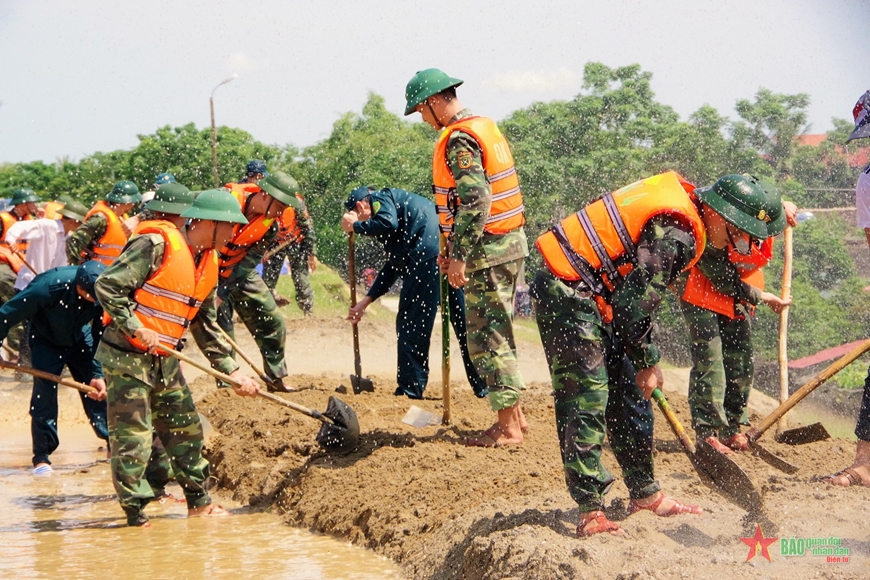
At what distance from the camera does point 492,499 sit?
5031mm

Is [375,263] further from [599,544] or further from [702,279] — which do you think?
[599,544]

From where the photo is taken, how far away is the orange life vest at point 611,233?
4109 mm

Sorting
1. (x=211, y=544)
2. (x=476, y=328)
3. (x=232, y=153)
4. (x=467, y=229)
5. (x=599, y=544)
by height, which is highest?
Answer: (x=232, y=153)

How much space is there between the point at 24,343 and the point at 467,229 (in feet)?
24.0

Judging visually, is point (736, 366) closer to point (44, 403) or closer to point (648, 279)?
point (648, 279)

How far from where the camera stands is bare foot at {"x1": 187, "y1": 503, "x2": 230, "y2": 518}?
6102 millimetres

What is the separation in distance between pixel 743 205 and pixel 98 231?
267 inches

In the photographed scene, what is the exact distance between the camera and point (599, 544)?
3943 millimetres

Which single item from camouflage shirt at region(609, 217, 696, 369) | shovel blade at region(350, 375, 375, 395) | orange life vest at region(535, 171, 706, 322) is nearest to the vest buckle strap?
orange life vest at region(535, 171, 706, 322)

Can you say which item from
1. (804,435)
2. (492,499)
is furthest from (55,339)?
(804,435)

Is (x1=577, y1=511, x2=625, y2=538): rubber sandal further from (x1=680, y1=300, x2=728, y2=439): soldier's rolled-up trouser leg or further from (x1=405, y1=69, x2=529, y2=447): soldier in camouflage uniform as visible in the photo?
(x1=680, y1=300, x2=728, y2=439): soldier's rolled-up trouser leg

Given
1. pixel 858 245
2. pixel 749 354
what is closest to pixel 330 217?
pixel 858 245

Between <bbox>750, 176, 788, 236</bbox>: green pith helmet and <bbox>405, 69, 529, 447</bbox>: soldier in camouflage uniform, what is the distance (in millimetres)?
1656

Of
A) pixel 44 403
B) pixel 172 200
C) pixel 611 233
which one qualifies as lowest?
pixel 44 403
